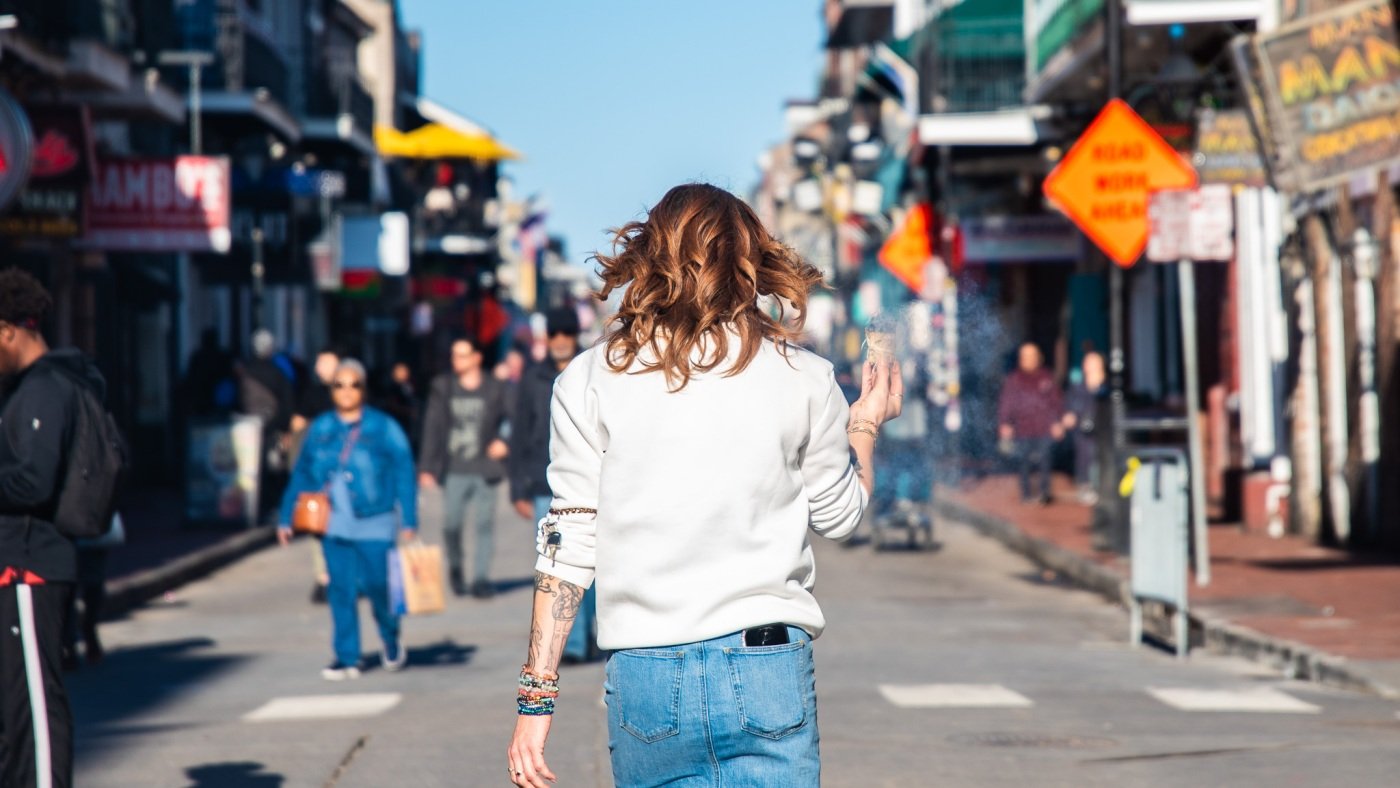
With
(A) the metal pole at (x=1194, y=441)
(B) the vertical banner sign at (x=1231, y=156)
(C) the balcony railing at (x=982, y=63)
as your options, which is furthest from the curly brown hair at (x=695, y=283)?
(C) the balcony railing at (x=982, y=63)

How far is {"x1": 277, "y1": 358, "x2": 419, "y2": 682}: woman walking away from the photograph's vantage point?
38.2ft

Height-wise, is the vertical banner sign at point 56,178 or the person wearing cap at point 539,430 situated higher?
Answer: the vertical banner sign at point 56,178

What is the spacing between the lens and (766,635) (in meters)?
3.87

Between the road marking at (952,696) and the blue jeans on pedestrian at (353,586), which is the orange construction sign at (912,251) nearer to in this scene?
the blue jeans on pedestrian at (353,586)

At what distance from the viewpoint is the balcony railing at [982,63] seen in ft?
103

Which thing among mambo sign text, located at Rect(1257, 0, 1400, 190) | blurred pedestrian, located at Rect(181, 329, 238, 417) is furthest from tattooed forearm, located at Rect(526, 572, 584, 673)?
blurred pedestrian, located at Rect(181, 329, 238, 417)

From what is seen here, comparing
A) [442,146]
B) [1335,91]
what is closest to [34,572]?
[1335,91]

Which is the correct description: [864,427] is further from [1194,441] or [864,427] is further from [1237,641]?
[1194,441]

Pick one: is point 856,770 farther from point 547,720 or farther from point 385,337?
point 385,337

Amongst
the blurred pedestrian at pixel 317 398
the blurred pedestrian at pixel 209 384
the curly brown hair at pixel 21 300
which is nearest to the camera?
the curly brown hair at pixel 21 300

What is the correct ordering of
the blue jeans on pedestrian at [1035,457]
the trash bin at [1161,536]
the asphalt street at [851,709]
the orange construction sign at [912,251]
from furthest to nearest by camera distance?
the orange construction sign at [912,251] < the blue jeans on pedestrian at [1035,457] < the trash bin at [1161,536] < the asphalt street at [851,709]

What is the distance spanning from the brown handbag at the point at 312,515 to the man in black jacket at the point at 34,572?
17.2 ft

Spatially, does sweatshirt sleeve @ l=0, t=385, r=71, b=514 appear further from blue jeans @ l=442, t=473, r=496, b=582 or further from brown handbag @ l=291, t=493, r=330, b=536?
blue jeans @ l=442, t=473, r=496, b=582

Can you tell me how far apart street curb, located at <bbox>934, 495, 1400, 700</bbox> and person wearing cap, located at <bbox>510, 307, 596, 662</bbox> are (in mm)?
3391
